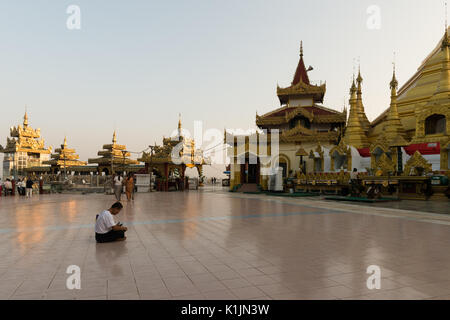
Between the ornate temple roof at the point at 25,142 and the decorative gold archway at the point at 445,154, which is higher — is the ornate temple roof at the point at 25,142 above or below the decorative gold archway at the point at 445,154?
above

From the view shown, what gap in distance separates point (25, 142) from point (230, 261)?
66.0 m

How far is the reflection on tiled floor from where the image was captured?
3.71m

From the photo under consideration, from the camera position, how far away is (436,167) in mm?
18734

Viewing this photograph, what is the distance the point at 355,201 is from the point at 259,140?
1476 cm

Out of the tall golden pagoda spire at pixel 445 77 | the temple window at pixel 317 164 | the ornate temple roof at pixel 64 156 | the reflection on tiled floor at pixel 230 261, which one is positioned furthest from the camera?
the ornate temple roof at pixel 64 156

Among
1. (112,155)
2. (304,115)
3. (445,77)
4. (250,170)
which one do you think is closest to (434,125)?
(445,77)

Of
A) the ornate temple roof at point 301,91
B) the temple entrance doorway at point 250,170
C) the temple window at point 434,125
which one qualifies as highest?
the ornate temple roof at point 301,91

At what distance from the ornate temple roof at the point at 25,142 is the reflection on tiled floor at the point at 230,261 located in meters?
58.1

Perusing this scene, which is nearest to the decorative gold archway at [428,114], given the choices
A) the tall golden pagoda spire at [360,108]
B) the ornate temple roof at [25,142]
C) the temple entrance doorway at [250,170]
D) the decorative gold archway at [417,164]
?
the decorative gold archway at [417,164]

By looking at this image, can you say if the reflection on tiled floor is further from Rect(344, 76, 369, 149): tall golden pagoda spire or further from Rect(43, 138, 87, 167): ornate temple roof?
Rect(43, 138, 87, 167): ornate temple roof

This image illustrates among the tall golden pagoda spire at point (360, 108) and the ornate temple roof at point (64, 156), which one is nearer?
the tall golden pagoda spire at point (360, 108)

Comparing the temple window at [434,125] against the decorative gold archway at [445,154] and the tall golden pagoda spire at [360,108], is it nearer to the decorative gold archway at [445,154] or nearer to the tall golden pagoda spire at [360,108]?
the decorative gold archway at [445,154]

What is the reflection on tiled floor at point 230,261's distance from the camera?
3711mm

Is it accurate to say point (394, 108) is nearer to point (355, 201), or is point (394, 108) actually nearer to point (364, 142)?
point (364, 142)
